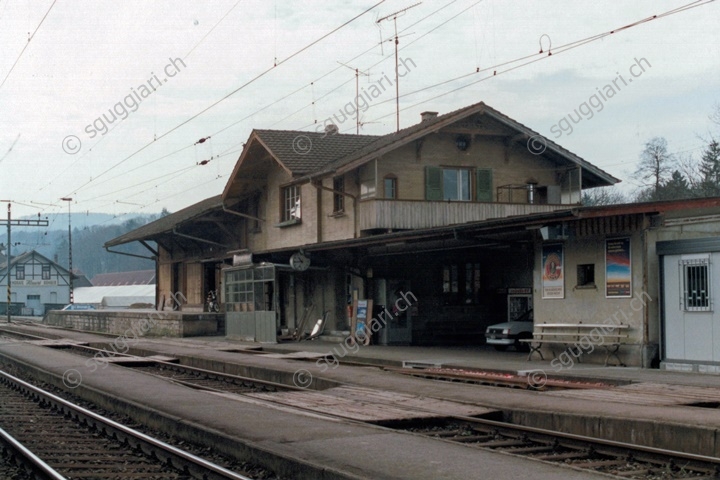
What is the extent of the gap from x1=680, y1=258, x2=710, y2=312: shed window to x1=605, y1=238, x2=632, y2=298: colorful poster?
1.23m

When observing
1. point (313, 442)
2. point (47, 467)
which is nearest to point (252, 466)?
point (313, 442)

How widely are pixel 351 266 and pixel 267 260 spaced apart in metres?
4.49

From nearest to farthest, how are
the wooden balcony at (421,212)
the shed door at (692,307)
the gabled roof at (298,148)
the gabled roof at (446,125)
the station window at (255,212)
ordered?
the shed door at (692,307) → the wooden balcony at (421,212) → the gabled roof at (446,125) → the gabled roof at (298,148) → the station window at (255,212)

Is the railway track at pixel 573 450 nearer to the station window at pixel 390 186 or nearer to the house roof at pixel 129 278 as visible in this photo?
the station window at pixel 390 186

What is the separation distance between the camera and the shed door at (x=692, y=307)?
16312 millimetres

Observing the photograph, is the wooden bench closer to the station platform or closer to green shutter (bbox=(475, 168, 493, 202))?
the station platform

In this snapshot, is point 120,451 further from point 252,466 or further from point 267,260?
point 267,260

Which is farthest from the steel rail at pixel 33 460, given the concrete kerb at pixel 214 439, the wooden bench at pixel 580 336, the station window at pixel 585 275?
the station window at pixel 585 275

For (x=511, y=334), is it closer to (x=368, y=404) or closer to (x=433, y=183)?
(x=433, y=183)

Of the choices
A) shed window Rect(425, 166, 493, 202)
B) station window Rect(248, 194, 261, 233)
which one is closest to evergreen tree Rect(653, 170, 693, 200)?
station window Rect(248, 194, 261, 233)

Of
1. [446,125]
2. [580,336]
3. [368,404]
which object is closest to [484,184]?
[446,125]

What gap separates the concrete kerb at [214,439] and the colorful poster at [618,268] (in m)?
9.93

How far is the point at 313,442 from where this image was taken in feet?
30.6

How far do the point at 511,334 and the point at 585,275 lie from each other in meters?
4.70
